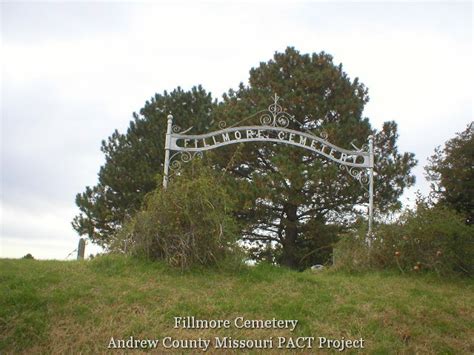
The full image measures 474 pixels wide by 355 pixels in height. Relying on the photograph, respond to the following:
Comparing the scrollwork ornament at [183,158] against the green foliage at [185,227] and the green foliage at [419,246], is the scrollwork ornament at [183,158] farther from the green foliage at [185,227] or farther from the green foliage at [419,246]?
the green foliage at [419,246]

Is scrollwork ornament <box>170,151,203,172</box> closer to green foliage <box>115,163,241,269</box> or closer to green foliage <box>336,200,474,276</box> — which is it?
green foliage <box>115,163,241,269</box>

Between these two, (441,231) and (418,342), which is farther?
(441,231)

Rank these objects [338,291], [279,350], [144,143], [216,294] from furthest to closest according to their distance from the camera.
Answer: [144,143] < [338,291] < [216,294] < [279,350]

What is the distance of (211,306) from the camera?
5.74 m

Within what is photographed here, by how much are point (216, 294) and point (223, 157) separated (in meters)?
9.32

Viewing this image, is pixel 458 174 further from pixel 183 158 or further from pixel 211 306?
pixel 211 306

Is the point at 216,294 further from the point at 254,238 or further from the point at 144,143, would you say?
the point at 144,143

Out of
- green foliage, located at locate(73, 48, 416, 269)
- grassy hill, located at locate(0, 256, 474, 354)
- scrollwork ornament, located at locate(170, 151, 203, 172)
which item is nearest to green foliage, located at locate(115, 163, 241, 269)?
grassy hill, located at locate(0, 256, 474, 354)

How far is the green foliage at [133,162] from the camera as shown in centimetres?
1875

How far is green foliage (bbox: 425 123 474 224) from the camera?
1560 cm

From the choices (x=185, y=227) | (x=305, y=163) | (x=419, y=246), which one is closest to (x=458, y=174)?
(x=305, y=163)

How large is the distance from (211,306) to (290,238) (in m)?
9.30

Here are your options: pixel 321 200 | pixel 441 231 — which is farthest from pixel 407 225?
pixel 321 200

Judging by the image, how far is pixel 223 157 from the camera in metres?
15.2
